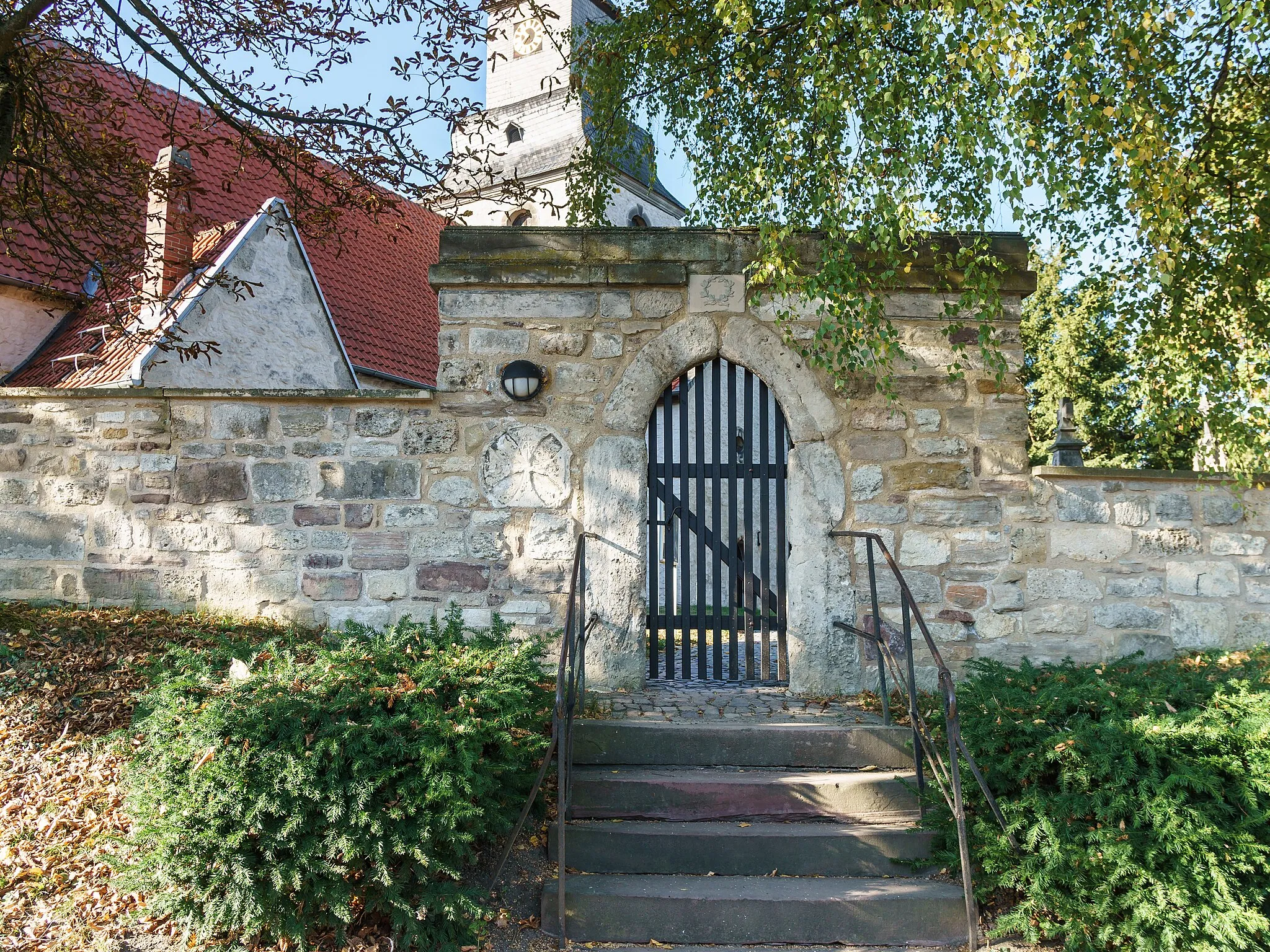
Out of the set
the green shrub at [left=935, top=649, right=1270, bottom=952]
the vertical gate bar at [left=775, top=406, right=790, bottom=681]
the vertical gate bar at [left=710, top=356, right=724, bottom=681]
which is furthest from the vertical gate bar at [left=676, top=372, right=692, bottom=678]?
the green shrub at [left=935, top=649, right=1270, bottom=952]

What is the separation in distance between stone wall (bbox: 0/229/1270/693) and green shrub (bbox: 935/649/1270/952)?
4.77 ft

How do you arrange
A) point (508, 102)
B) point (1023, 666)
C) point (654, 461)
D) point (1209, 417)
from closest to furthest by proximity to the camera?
point (1023, 666)
point (1209, 417)
point (654, 461)
point (508, 102)

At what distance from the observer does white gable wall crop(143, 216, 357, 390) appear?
8586 mm

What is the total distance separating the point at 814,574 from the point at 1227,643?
8.19 ft

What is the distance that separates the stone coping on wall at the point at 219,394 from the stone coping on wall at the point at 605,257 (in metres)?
0.70

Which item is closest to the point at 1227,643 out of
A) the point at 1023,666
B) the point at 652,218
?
the point at 1023,666

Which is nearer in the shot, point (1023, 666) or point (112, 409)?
point (1023, 666)

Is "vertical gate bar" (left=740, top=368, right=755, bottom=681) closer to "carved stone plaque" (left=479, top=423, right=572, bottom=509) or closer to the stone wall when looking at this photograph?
the stone wall

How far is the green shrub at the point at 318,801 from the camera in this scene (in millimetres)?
2994

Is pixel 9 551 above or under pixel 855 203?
under

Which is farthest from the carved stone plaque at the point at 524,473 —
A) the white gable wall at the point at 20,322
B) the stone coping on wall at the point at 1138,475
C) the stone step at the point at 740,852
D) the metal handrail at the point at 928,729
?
the white gable wall at the point at 20,322

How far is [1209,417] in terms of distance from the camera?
5172mm

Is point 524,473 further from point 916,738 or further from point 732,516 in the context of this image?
point 916,738

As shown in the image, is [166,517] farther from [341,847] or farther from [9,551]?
[341,847]
